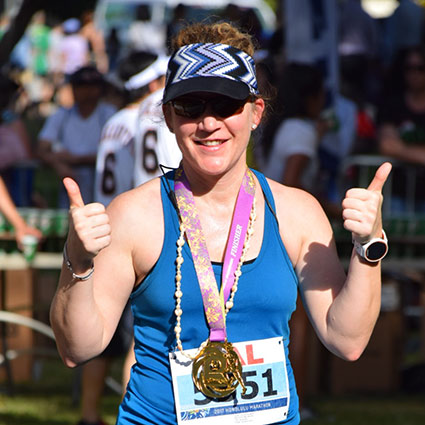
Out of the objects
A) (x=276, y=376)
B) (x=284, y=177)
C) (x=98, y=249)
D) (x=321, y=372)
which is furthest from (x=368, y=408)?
(x=98, y=249)

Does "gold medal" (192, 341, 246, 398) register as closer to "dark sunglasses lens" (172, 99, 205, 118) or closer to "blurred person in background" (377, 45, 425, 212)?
"dark sunglasses lens" (172, 99, 205, 118)

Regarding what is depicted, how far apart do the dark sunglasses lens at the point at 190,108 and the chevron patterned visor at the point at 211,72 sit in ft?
0.14

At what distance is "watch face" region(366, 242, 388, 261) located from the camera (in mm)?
2846

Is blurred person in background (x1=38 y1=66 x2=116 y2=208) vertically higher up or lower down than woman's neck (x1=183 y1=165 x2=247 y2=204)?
higher up

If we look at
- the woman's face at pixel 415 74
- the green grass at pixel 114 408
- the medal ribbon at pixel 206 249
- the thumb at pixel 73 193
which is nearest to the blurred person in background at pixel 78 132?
the green grass at pixel 114 408

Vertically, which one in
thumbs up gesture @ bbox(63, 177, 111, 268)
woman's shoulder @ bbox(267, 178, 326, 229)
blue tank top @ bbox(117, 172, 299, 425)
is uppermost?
woman's shoulder @ bbox(267, 178, 326, 229)

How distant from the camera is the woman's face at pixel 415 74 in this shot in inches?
299

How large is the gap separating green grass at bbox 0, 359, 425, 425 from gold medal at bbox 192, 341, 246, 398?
3.91 m

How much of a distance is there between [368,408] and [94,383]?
2209 mm

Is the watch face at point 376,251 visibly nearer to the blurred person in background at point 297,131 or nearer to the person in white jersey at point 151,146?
the person in white jersey at point 151,146

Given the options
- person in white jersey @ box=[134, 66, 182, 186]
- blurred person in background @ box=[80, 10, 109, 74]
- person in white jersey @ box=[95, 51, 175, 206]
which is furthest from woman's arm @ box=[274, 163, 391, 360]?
blurred person in background @ box=[80, 10, 109, 74]

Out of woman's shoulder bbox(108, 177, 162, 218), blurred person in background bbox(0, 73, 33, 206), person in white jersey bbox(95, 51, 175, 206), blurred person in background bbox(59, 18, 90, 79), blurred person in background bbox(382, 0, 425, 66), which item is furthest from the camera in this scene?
blurred person in background bbox(59, 18, 90, 79)

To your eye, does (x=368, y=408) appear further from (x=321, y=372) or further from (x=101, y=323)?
(x=101, y=323)

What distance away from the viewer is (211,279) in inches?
113
